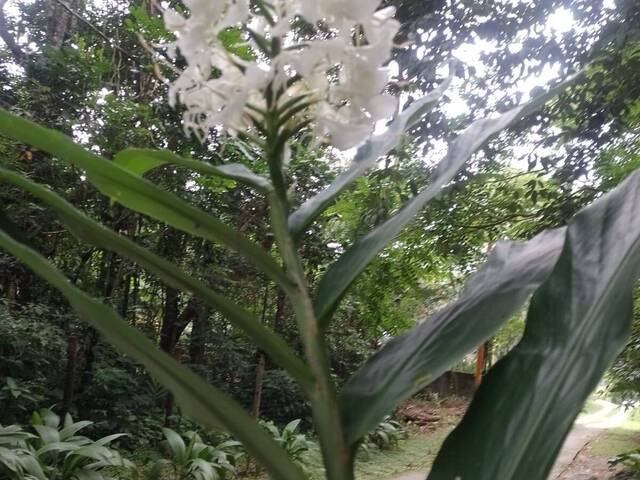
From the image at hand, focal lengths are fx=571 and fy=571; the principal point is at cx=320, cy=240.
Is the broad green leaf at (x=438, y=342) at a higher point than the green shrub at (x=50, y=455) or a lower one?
lower

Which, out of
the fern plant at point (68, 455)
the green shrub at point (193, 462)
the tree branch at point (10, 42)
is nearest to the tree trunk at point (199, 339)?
the green shrub at point (193, 462)

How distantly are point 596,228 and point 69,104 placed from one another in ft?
11.7

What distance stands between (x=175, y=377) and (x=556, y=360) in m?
0.23

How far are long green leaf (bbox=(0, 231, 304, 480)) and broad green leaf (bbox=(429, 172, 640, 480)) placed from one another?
0.11 m

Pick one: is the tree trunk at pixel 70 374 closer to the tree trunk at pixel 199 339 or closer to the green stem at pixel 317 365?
the tree trunk at pixel 199 339

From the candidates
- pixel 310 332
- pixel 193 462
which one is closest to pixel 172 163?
pixel 310 332

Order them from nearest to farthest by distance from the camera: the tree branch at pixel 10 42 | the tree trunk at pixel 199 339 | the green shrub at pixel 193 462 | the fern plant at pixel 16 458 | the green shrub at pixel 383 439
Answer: the fern plant at pixel 16 458 < the green shrub at pixel 193 462 < the tree branch at pixel 10 42 < the tree trunk at pixel 199 339 < the green shrub at pixel 383 439

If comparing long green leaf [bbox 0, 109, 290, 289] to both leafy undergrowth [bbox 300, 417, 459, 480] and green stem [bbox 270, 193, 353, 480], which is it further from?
leafy undergrowth [bbox 300, 417, 459, 480]

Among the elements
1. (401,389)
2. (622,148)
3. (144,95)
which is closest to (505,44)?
(622,148)

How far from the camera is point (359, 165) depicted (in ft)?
1.46

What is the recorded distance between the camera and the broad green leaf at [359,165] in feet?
1.37

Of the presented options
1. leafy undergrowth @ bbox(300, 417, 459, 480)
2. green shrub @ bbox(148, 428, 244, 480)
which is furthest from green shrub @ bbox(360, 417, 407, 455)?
green shrub @ bbox(148, 428, 244, 480)

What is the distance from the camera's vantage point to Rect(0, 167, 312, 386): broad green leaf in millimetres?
329

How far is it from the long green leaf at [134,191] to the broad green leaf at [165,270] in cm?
→ 2
